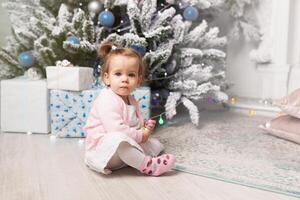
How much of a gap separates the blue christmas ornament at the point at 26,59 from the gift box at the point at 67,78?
0.16 metres

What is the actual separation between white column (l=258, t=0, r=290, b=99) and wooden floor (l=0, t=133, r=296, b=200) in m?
1.28

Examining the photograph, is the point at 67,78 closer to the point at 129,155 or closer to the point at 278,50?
the point at 129,155

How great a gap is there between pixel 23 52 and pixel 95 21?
1.15 feet

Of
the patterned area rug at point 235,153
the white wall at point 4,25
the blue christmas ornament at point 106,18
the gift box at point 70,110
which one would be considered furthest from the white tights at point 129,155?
the white wall at point 4,25

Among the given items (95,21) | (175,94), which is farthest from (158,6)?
(175,94)

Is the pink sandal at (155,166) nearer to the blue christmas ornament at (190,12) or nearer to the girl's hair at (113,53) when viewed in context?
the girl's hair at (113,53)

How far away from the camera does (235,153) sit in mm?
1321

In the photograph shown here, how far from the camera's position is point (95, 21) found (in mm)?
1677

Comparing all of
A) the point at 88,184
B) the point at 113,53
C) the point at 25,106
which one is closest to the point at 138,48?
the point at 113,53

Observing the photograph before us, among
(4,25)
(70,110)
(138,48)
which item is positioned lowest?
(70,110)

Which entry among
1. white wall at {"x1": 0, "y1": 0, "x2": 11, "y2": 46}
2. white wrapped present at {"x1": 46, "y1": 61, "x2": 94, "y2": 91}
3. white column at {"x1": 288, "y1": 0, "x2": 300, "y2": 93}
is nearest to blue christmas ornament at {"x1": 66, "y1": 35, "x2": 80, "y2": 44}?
white wrapped present at {"x1": 46, "y1": 61, "x2": 94, "y2": 91}

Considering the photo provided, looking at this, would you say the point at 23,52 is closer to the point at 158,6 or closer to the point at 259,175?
the point at 158,6

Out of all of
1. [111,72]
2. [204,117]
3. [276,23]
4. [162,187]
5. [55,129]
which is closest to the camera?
[162,187]

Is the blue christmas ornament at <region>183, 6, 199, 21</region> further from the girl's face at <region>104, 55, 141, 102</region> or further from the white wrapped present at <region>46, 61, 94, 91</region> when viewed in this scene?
the girl's face at <region>104, 55, 141, 102</region>
